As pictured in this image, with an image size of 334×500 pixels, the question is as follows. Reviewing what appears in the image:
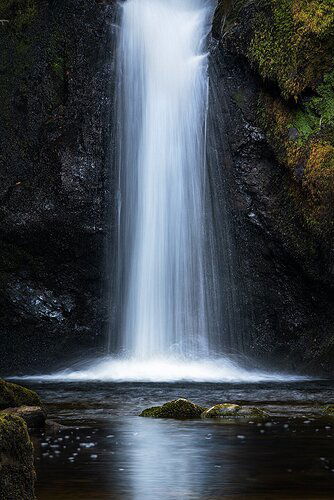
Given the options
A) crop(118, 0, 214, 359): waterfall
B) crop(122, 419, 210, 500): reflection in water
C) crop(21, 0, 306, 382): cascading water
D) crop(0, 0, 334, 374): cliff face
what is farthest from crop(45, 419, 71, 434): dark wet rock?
crop(0, 0, 334, 374): cliff face

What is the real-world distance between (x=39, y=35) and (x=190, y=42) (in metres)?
3.89

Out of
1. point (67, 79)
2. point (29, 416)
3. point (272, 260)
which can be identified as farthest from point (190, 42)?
point (29, 416)

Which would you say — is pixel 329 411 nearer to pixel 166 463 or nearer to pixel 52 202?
pixel 166 463

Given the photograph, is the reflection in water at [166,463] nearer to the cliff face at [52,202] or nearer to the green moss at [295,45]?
the cliff face at [52,202]

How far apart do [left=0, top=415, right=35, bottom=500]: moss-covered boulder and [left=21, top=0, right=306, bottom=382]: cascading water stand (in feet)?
45.5

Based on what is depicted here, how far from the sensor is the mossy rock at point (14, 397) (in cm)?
988

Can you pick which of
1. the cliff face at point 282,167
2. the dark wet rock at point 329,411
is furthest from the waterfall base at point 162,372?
the dark wet rock at point 329,411

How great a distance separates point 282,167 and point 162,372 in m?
5.51

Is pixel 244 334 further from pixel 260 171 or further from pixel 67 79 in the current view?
pixel 67 79

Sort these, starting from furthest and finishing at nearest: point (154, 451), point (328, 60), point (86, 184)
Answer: point (86, 184) < point (328, 60) < point (154, 451)

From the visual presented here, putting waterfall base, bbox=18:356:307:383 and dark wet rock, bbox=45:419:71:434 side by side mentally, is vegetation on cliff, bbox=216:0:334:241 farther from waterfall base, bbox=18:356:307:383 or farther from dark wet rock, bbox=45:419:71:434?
dark wet rock, bbox=45:419:71:434

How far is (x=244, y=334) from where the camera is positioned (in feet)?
66.4

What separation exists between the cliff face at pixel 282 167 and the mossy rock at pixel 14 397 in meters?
9.74

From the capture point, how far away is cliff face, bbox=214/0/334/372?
741 inches
